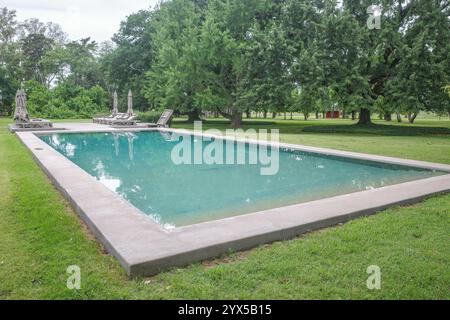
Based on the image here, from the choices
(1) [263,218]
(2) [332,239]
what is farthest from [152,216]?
(2) [332,239]

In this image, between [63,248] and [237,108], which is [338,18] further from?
[63,248]

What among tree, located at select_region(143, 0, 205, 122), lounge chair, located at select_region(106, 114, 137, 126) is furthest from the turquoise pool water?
tree, located at select_region(143, 0, 205, 122)

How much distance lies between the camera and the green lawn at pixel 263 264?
2.68 m

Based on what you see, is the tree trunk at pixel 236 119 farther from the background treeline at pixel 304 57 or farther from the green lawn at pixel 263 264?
the green lawn at pixel 263 264

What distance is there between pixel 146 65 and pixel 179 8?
297 inches

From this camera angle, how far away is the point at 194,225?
390cm

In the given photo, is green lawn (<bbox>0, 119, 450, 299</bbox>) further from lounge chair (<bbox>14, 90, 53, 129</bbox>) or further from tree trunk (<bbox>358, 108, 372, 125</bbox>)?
tree trunk (<bbox>358, 108, 372, 125</bbox>)

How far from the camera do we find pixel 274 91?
1969cm
